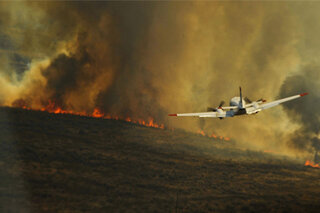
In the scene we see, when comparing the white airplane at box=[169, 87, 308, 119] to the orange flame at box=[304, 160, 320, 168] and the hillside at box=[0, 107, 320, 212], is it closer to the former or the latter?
the hillside at box=[0, 107, 320, 212]

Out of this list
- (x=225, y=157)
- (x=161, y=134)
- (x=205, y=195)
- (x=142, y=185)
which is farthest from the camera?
(x=161, y=134)

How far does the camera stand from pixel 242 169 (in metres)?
142

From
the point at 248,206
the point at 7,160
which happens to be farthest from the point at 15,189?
the point at 248,206

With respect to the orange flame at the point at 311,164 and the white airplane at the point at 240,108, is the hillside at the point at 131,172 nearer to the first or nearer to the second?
the orange flame at the point at 311,164

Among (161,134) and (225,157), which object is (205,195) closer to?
(225,157)

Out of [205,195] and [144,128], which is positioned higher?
[144,128]

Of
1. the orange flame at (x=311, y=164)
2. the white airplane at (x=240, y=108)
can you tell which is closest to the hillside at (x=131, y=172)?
the orange flame at (x=311, y=164)

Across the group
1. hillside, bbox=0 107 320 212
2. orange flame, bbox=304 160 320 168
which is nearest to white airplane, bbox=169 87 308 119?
hillside, bbox=0 107 320 212

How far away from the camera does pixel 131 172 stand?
135m

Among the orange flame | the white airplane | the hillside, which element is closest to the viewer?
the white airplane

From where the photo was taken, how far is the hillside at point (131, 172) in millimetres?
108250

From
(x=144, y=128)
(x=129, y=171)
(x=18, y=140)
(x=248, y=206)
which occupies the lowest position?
(x=248, y=206)

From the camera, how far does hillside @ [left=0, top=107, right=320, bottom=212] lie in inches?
4262

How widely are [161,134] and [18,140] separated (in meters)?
77.8
